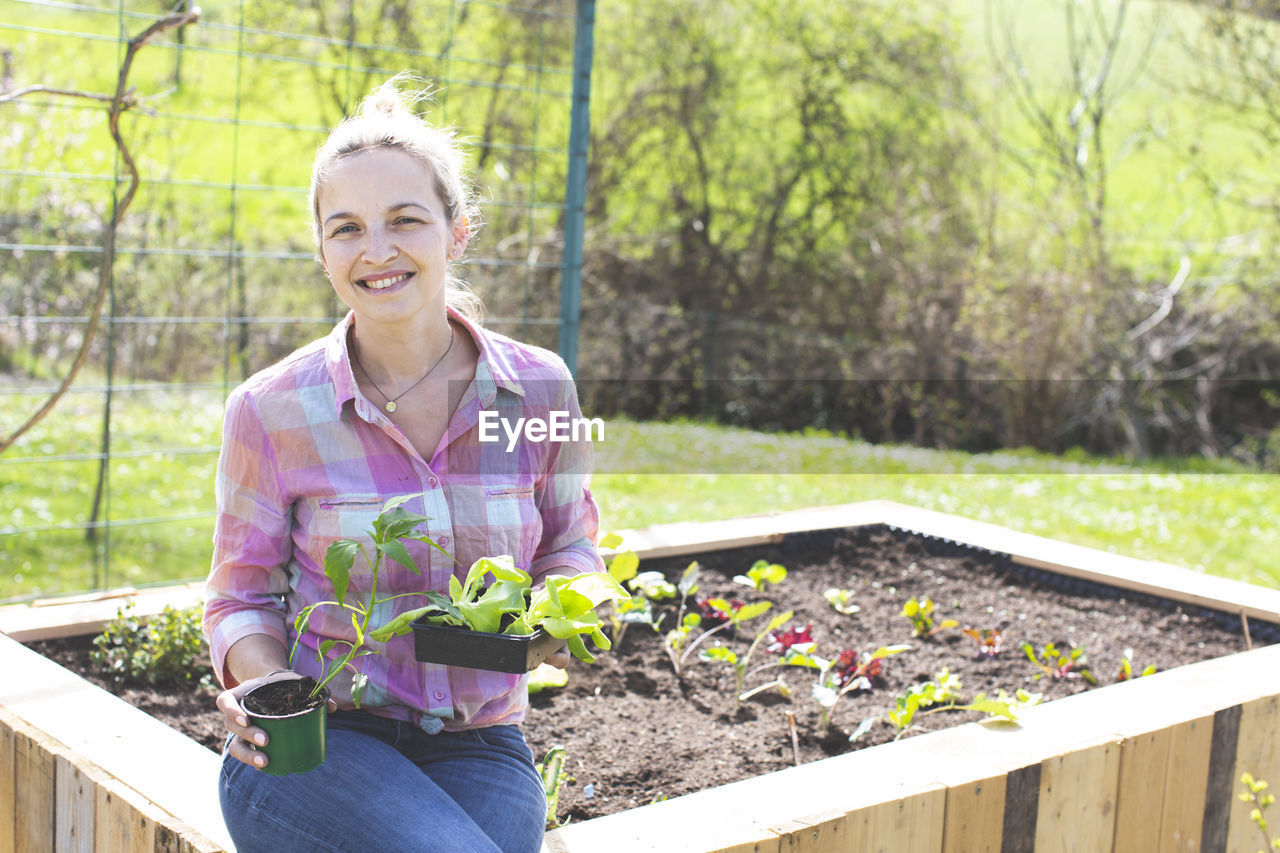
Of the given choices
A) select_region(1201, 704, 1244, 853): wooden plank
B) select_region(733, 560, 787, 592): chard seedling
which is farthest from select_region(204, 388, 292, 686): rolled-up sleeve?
select_region(1201, 704, 1244, 853): wooden plank

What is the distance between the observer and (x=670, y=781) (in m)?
2.01

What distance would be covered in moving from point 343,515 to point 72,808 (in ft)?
1.95

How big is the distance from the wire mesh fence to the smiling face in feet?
9.74

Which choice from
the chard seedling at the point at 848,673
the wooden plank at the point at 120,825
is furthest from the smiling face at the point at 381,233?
the chard seedling at the point at 848,673

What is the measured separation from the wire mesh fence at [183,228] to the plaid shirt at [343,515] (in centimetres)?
286

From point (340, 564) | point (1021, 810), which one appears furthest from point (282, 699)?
point (1021, 810)

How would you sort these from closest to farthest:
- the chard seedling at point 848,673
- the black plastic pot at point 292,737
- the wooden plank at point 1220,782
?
the black plastic pot at point 292,737
the wooden plank at point 1220,782
the chard seedling at point 848,673

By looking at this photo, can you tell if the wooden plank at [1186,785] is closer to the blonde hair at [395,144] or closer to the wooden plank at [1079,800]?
the wooden plank at [1079,800]

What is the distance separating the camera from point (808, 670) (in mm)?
2607

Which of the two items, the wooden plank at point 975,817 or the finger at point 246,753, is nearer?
the finger at point 246,753

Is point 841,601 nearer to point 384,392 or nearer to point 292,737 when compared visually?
point 384,392

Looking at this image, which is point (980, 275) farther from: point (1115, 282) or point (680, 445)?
point (680, 445)

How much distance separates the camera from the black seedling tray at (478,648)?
137 centimetres

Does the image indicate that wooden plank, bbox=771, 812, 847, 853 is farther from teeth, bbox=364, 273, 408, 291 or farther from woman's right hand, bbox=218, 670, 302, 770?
teeth, bbox=364, 273, 408, 291
